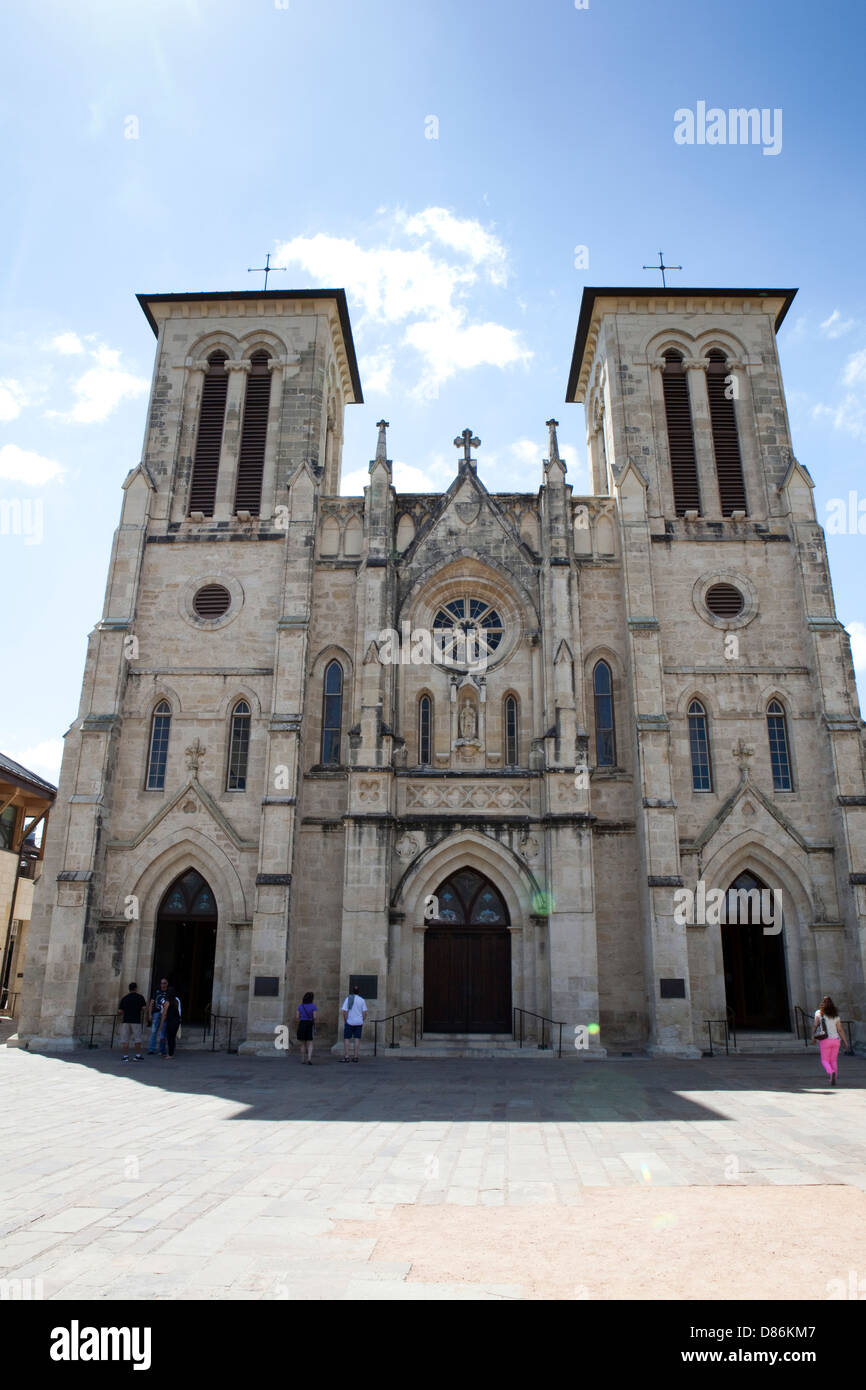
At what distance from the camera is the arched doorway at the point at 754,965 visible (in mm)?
21844

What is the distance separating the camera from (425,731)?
23.8 meters

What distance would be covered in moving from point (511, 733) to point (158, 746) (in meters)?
9.84

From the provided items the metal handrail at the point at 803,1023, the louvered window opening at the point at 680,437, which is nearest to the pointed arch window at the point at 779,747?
the metal handrail at the point at 803,1023

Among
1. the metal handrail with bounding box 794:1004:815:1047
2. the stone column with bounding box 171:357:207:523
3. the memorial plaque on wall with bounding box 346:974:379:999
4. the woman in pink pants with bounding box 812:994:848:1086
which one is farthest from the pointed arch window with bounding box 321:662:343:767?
the metal handrail with bounding box 794:1004:815:1047

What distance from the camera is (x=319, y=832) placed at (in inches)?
897

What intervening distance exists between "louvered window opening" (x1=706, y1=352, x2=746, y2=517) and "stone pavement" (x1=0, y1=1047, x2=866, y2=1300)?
1724 centimetres

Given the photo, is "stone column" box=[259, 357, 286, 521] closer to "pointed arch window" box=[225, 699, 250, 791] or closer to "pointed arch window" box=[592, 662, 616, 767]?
"pointed arch window" box=[225, 699, 250, 791]

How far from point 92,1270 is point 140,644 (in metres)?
20.9

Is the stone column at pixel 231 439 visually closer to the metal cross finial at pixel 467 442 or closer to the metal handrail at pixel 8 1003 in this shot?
the metal cross finial at pixel 467 442

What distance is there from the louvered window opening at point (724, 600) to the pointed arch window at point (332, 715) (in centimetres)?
1090

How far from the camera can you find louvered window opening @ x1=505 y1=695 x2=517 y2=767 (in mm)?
23469

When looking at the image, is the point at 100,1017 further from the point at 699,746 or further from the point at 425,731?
→ the point at 699,746

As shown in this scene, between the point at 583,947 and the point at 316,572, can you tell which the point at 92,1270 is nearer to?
the point at 583,947

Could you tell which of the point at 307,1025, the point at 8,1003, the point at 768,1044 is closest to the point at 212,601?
the point at 307,1025
